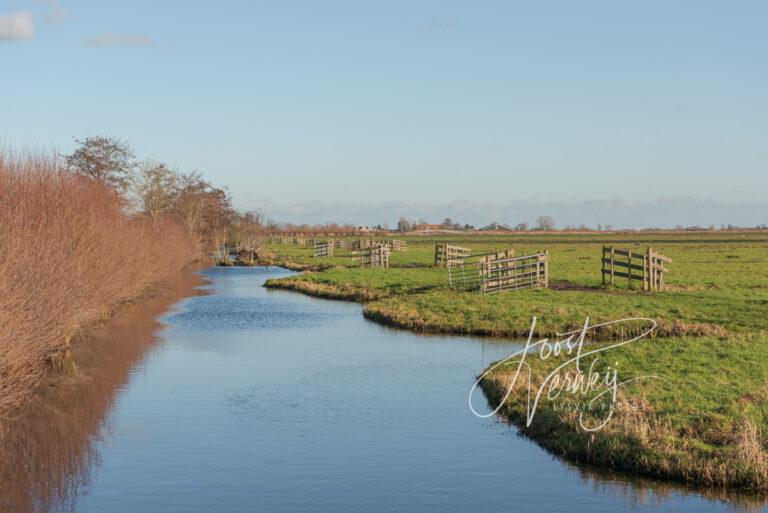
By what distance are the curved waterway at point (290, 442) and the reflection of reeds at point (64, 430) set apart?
0.05 m

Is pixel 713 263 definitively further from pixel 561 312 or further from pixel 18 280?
pixel 18 280

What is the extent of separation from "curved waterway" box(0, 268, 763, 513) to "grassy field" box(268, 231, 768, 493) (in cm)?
61

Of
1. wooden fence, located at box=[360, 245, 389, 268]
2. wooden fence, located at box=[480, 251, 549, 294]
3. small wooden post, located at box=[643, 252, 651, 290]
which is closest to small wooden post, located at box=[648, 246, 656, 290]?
small wooden post, located at box=[643, 252, 651, 290]

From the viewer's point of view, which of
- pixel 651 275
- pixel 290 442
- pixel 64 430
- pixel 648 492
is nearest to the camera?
pixel 648 492

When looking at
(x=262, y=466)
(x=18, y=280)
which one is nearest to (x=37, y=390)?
(x=18, y=280)

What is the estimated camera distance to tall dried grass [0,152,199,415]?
16861 millimetres

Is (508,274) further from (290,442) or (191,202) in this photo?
(191,202)

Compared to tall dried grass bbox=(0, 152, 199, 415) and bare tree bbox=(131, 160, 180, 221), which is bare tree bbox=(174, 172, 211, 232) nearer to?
bare tree bbox=(131, 160, 180, 221)

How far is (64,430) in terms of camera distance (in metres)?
19.3

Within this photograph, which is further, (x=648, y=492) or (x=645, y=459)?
(x=645, y=459)

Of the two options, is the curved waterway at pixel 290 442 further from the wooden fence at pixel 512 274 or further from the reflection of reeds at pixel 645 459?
the wooden fence at pixel 512 274

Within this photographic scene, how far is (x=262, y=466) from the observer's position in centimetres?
1631

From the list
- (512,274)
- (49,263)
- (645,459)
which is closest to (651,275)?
(512,274)

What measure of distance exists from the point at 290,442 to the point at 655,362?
406 inches
